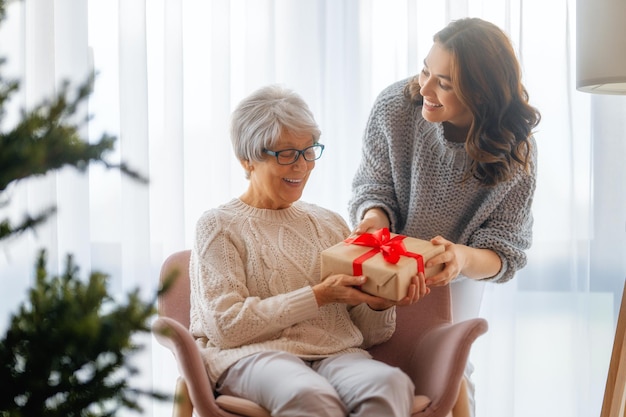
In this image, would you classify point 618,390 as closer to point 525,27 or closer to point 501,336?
point 501,336

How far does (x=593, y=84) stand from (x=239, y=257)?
1.21 metres

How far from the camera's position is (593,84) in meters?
2.24

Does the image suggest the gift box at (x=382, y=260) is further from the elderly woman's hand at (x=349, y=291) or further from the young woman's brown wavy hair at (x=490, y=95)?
the young woman's brown wavy hair at (x=490, y=95)

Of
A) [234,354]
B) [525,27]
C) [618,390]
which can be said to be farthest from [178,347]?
[525,27]

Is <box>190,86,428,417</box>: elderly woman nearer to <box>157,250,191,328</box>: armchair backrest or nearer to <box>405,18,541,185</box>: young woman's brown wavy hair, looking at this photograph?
<box>157,250,191,328</box>: armchair backrest

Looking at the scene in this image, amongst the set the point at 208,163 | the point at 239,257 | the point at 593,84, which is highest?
the point at 593,84

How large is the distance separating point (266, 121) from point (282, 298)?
0.47 m

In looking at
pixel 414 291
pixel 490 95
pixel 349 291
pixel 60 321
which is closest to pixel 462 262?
pixel 414 291

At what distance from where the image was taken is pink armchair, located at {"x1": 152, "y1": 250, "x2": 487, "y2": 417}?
1705 millimetres

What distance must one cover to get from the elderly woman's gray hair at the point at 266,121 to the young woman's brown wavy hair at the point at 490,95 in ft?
1.37

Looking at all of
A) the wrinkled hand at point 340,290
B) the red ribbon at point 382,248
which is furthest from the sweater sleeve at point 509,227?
the wrinkled hand at point 340,290

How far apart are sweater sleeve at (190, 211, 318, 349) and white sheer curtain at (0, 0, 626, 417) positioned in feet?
2.46

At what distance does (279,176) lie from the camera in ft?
6.45

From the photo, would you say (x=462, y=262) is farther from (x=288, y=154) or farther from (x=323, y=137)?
(x=323, y=137)
